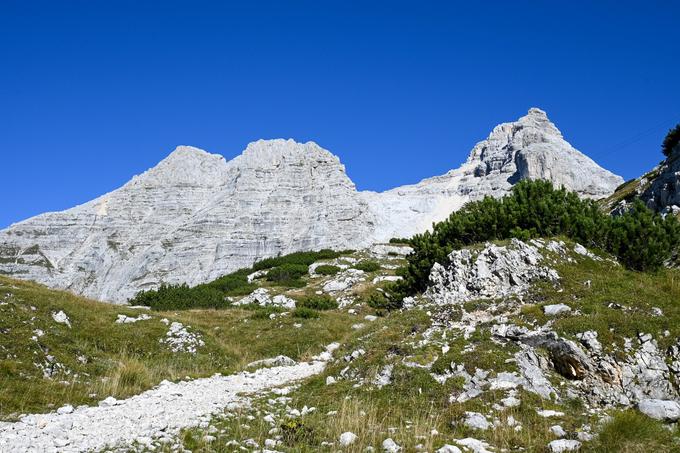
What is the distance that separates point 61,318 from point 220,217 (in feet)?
390

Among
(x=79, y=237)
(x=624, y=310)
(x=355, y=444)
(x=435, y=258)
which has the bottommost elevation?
(x=355, y=444)

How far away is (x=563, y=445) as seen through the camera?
793 centimetres

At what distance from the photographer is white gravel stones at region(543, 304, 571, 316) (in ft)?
43.6

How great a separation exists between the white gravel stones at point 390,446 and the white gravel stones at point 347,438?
54cm

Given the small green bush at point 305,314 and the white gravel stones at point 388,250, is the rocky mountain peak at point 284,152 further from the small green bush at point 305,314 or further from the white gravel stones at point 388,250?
the small green bush at point 305,314

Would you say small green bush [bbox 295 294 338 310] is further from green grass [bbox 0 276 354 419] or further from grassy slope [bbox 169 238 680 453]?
grassy slope [bbox 169 238 680 453]

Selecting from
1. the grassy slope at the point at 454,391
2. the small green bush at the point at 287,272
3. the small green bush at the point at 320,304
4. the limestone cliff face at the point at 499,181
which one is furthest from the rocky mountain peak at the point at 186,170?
the grassy slope at the point at 454,391

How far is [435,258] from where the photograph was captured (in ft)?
71.6

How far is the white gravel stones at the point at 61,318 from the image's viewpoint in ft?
60.1

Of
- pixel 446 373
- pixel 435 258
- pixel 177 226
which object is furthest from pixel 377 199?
pixel 446 373

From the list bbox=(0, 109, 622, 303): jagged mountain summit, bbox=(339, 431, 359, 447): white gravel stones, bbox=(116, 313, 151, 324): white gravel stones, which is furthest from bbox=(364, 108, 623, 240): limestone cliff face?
bbox=(339, 431, 359, 447): white gravel stones

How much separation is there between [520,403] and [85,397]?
10048 millimetres

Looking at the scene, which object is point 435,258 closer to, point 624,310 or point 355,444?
point 624,310

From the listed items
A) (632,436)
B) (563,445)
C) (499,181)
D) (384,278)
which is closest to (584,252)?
(632,436)
